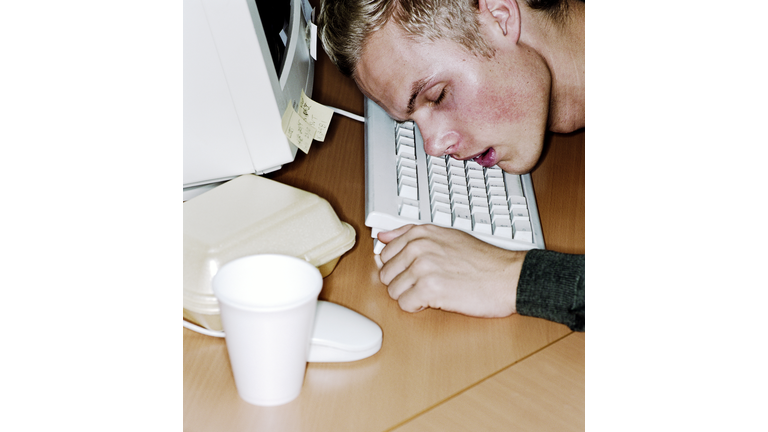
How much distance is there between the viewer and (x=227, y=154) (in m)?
0.74

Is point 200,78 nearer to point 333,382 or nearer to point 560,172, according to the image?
point 333,382

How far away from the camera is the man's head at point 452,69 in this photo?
0.80m

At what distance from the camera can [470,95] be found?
0.82 metres

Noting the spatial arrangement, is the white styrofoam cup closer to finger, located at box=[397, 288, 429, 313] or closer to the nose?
finger, located at box=[397, 288, 429, 313]

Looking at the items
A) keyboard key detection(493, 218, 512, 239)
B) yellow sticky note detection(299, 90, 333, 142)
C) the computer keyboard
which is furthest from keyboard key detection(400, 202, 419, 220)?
yellow sticky note detection(299, 90, 333, 142)

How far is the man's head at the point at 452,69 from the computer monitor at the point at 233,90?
0.12m

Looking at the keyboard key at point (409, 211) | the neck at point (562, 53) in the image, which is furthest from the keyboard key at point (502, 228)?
the neck at point (562, 53)

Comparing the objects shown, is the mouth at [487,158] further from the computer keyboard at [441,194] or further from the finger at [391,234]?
the finger at [391,234]

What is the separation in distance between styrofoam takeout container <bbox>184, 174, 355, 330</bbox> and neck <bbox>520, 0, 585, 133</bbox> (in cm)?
48

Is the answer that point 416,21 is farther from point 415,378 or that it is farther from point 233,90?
point 415,378

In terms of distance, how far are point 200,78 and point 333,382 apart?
41cm

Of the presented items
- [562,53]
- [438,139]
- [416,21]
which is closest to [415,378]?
[438,139]
